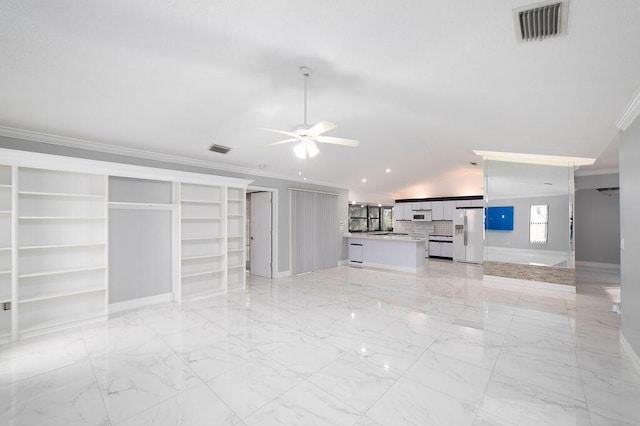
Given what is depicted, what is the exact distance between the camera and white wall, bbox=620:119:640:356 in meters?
2.78

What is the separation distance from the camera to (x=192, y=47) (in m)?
2.41

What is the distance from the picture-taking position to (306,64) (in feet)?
9.09

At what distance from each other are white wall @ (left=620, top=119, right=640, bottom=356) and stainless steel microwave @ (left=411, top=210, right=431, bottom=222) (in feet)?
22.1

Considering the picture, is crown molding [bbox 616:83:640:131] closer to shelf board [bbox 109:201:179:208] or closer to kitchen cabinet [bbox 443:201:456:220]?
shelf board [bbox 109:201:179:208]

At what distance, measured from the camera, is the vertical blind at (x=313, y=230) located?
7102mm

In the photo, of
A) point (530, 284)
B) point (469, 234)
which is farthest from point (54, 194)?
point (469, 234)

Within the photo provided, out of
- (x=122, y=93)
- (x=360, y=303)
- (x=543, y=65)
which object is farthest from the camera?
(x=360, y=303)

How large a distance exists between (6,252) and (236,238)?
321cm

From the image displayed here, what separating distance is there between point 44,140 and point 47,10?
2.43 meters

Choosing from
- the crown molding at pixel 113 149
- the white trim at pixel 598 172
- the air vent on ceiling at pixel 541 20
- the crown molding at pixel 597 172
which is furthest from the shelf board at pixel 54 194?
the white trim at pixel 598 172

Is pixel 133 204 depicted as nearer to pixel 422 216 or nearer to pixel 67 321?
pixel 67 321

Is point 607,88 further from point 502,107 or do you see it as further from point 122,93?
point 122,93

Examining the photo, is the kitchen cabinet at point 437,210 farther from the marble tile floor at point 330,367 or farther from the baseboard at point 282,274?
the baseboard at point 282,274

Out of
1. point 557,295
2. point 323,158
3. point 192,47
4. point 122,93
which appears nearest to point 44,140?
point 122,93
